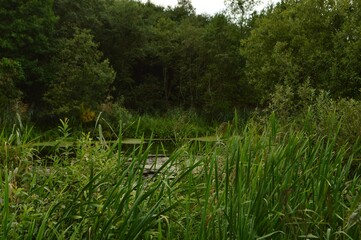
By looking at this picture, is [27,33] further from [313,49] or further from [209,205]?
[209,205]

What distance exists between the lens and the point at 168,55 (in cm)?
2486

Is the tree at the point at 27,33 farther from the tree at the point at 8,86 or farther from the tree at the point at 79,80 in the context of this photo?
the tree at the point at 8,86

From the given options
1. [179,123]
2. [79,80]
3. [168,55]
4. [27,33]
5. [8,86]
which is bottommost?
[8,86]

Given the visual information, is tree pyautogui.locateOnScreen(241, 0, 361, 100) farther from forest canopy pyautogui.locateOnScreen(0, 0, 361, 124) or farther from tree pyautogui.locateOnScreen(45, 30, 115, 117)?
tree pyautogui.locateOnScreen(45, 30, 115, 117)

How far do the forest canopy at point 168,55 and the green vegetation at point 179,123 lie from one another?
0.08 metres

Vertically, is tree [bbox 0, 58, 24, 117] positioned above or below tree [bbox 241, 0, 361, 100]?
below

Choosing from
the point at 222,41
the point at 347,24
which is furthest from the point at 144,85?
the point at 347,24

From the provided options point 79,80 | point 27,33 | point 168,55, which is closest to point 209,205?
point 79,80

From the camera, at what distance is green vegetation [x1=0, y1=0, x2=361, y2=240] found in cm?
211

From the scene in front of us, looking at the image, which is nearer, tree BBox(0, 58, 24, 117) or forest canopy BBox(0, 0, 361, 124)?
tree BBox(0, 58, 24, 117)

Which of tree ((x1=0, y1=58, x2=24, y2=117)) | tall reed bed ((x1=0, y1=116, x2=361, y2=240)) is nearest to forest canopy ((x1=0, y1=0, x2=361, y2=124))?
tree ((x1=0, y1=58, x2=24, y2=117))

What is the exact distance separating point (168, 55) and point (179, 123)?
21.4m

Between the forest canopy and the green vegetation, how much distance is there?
77 millimetres

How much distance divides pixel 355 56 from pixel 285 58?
2505mm
